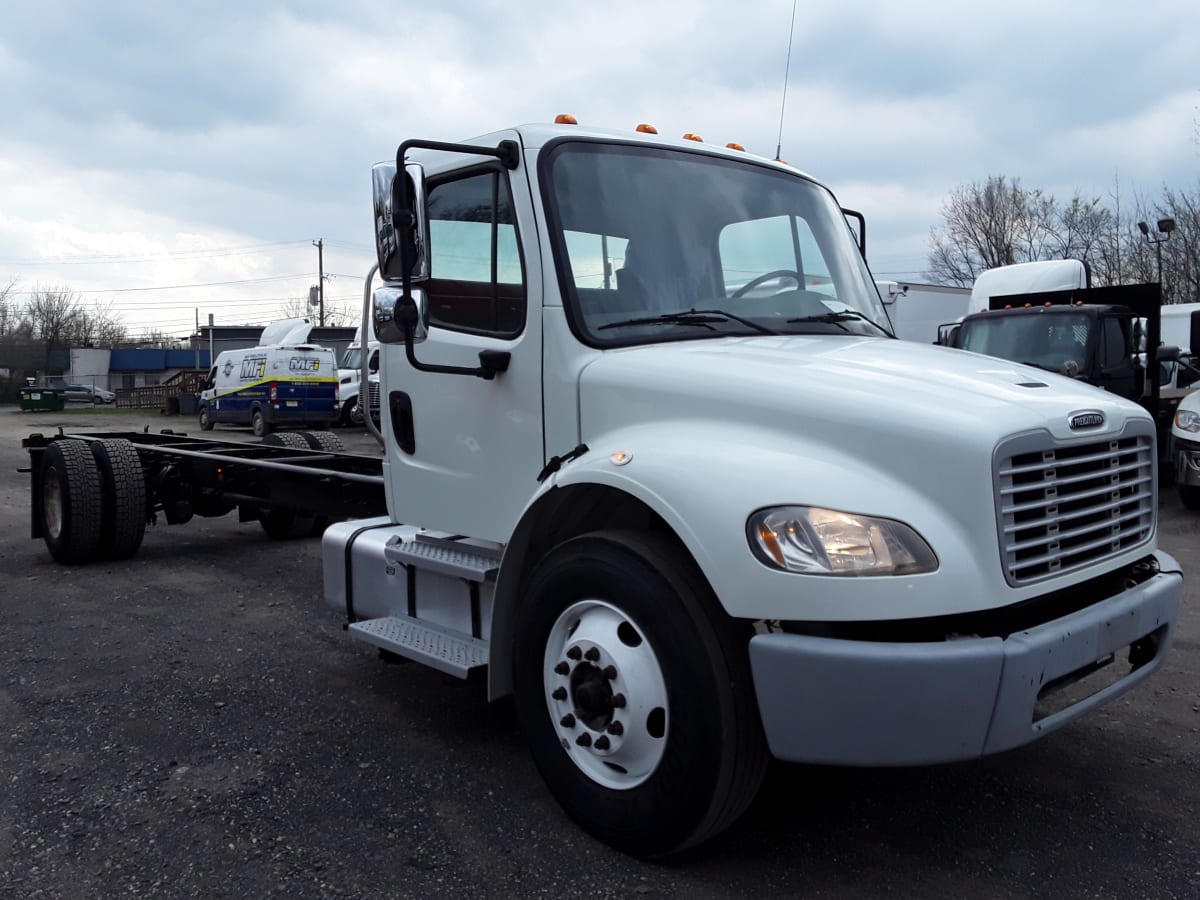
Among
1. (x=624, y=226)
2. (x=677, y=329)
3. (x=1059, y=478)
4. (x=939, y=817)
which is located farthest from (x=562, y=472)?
(x=939, y=817)

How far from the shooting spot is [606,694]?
304 cm

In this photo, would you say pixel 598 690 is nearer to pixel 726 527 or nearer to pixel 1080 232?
pixel 726 527

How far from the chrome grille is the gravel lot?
37.7 inches

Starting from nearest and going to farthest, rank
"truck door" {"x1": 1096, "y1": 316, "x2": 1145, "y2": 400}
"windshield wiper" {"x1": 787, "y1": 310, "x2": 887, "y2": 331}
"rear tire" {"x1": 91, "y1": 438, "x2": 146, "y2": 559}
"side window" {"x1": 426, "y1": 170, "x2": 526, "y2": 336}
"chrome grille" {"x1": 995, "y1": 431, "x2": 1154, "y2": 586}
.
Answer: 1. "chrome grille" {"x1": 995, "y1": 431, "x2": 1154, "y2": 586}
2. "side window" {"x1": 426, "y1": 170, "x2": 526, "y2": 336}
3. "windshield wiper" {"x1": 787, "y1": 310, "x2": 887, "y2": 331}
4. "rear tire" {"x1": 91, "y1": 438, "x2": 146, "y2": 559}
5. "truck door" {"x1": 1096, "y1": 316, "x2": 1145, "y2": 400}

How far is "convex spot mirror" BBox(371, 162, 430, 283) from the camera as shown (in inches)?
134

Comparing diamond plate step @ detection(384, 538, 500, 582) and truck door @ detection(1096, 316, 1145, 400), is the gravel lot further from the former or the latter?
truck door @ detection(1096, 316, 1145, 400)

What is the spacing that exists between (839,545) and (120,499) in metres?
6.68

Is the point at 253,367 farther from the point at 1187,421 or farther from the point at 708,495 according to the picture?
the point at 708,495

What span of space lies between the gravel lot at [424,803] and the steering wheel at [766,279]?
1.79m

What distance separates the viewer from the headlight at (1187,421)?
33.8ft

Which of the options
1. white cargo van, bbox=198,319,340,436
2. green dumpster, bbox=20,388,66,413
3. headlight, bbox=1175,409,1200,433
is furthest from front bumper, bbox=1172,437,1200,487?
green dumpster, bbox=20,388,66,413

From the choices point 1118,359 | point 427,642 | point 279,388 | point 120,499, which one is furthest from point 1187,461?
point 279,388

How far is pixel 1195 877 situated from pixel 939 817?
0.74 metres

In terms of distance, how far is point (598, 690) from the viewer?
304 cm
